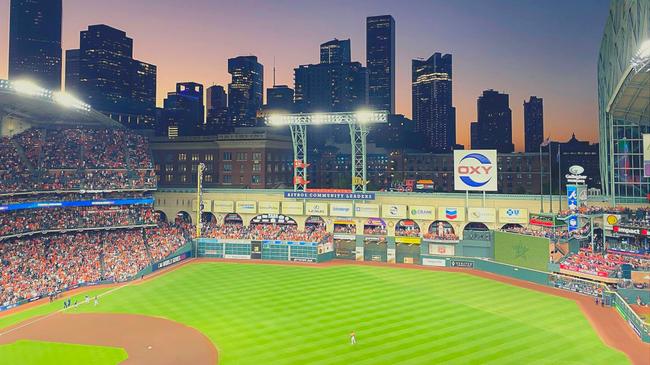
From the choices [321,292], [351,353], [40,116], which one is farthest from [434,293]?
[40,116]

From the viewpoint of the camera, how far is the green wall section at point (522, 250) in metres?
52.3

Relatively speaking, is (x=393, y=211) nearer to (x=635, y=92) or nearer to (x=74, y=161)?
(x=635, y=92)

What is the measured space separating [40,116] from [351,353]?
58330mm

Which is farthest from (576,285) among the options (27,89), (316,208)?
(27,89)

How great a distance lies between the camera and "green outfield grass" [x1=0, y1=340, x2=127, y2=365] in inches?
1201

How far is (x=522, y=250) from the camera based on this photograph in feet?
180

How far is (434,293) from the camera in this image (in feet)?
158

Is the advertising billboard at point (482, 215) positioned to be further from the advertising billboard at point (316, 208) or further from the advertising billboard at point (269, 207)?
the advertising billboard at point (269, 207)

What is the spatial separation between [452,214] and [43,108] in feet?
186

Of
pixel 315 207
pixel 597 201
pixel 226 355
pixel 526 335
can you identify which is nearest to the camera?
pixel 226 355

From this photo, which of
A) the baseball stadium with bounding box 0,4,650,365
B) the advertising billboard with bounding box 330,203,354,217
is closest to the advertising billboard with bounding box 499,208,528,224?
the baseball stadium with bounding box 0,4,650,365

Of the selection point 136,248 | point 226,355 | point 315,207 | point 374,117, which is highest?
point 374,117

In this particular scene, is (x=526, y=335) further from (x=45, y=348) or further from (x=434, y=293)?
(x=45, y=348)

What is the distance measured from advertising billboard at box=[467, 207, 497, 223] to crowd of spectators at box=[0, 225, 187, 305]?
41460 millimetres
